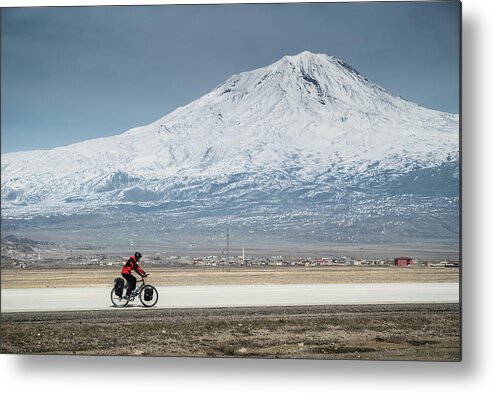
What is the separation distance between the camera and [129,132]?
41.9ft

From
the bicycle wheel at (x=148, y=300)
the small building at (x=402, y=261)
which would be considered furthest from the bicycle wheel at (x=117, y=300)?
the small building at (x=402, y=261)

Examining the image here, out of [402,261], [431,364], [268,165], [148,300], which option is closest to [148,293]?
[148,300]

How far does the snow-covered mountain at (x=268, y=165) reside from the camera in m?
12.4

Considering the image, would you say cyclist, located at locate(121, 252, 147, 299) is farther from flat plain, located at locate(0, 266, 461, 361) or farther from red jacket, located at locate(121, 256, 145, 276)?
flat plain, located at locate(0, 266, 461, 361)

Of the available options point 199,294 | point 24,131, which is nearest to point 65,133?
point 24,131

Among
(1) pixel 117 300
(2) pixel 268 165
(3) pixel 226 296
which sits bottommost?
(1) pixel 117 300

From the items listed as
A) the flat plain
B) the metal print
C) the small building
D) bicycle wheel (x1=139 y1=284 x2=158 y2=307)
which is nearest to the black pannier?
the metal print

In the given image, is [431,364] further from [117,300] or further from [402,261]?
[117,300]

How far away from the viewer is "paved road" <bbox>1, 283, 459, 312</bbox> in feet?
40.4

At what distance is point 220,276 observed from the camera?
44.0 ft

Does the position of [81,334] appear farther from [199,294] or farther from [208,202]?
[208,202]

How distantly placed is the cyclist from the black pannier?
0.22 ft

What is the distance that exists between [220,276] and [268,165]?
4.90 feet

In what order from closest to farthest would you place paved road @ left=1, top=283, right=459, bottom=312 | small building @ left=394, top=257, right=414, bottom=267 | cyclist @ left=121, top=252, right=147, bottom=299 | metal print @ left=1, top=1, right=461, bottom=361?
metal print @ left=1, top=1, right=461, bottom=361
paved road @ left=1, top=283, right=459, bottom=312
cyclist @ left=121, top=252, right=147, bottom=299
small building @ left=394, top=257, right=414, bottom=267
